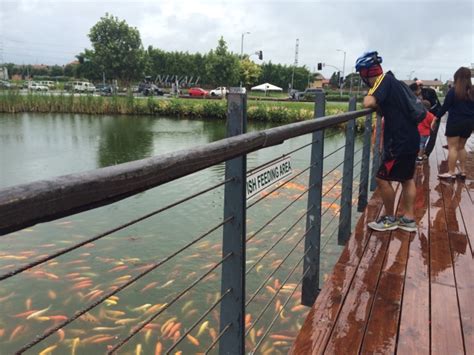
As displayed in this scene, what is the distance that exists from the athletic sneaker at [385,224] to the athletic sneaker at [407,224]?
5cm

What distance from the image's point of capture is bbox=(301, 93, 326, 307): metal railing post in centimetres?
302

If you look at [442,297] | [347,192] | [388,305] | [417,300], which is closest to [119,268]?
A: [347,192]

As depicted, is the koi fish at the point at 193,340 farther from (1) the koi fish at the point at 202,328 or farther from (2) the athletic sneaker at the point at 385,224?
(2) the athletic sneaker at the point at 385,224

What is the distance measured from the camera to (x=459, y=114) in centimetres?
594

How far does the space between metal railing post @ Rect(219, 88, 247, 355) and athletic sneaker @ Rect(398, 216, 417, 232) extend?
268 centimetres

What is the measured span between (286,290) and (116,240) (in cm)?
274

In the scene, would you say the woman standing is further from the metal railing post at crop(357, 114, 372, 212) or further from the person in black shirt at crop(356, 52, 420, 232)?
the person in black shirt at crop(356, 52, 420, 232)

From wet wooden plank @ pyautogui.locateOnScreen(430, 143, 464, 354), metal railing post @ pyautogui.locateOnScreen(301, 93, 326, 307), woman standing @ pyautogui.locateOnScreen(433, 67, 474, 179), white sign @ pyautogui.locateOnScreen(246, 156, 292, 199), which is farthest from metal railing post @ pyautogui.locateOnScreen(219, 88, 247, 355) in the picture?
woman standing @ pyautogui.locateOnScreen(433, 67, 474, 179)

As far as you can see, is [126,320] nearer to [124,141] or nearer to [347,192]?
[347,192]

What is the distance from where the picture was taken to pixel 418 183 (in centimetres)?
604

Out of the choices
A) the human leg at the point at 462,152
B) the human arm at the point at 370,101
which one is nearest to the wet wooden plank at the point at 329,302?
the human arm at the point at 370,101

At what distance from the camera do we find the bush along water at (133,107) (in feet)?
80.7

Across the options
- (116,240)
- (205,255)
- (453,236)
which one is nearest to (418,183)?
(453,236)

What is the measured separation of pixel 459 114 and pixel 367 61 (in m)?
2.94
